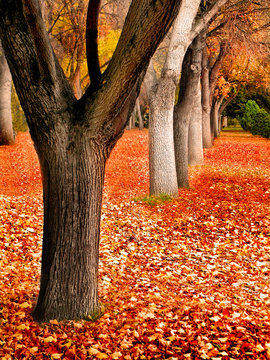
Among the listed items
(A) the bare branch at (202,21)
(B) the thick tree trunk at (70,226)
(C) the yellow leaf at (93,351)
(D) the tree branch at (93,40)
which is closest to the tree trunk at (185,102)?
(A) the bare branch at (202,21)

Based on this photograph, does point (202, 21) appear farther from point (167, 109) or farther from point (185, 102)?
point (167, 109)

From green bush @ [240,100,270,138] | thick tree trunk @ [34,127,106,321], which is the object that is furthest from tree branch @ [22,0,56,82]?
green bush @ [240,100,270,138]

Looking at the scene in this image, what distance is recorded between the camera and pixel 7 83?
16.6 metres

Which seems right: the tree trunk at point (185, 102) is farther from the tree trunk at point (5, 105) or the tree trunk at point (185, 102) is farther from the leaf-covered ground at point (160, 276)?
the tree trunk at point (5, 105)

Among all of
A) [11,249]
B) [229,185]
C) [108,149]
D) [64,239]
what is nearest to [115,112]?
[108,149]

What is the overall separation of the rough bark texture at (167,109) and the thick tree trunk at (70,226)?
18.8 feet

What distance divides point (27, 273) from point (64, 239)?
1.91m

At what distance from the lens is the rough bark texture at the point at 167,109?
9.12m

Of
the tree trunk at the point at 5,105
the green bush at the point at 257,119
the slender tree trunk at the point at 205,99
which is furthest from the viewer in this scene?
the green bush at the point at 257,119

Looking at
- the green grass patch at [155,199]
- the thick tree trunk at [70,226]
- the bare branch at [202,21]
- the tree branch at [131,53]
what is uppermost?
the bare branch at [202,21]

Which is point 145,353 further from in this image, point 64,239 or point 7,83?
point 7,83

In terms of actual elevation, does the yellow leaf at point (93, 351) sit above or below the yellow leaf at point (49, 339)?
below

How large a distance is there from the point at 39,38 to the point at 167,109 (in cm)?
642

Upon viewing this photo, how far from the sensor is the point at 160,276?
5754 mm
